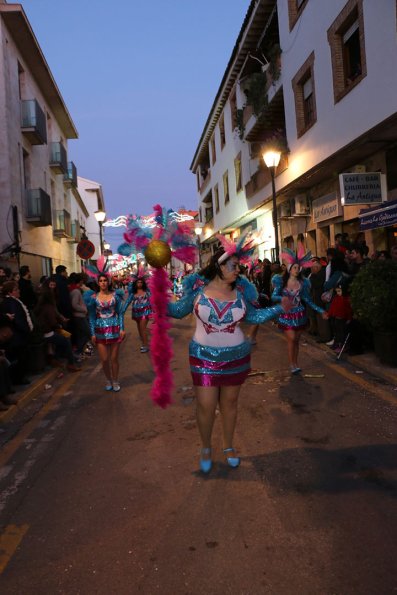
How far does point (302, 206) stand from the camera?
715 inches

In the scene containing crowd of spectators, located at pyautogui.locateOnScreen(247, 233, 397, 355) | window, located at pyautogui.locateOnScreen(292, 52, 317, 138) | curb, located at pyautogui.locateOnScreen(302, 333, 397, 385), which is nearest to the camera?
curb, located at pyautogui.locateOnScreen(302, 333, 397, 385)

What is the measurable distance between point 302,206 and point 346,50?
19.8 ft

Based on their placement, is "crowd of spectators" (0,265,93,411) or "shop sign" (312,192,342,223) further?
"shop sign" (312,192,342,223)

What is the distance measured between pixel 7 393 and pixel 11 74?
15108 mm

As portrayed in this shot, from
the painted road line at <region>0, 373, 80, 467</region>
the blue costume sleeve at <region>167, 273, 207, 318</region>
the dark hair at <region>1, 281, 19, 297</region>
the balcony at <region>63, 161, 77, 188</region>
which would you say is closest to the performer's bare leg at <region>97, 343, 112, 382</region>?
the painted road line at <region>0, 373, 80, 467</region>

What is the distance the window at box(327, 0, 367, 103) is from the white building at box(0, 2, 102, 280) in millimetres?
10154

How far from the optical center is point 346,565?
2789mm

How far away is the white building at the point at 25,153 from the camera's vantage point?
16766 millimetres

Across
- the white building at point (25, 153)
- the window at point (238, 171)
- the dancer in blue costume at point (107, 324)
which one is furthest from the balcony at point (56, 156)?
the dancer in blue costume at point (107, 324)

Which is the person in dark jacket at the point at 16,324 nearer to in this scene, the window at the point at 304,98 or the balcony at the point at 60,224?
the window at the point at 304,98

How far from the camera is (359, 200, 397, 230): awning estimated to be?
32.6 ft

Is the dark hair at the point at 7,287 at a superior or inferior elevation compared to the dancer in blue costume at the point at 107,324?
superior

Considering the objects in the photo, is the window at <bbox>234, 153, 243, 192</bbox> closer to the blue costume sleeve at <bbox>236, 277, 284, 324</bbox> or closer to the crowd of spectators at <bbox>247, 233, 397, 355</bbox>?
the crowd of spectators at <bbox>247, 233, 397, 355</bbox>

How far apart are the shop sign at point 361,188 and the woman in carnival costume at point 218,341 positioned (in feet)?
27.9
